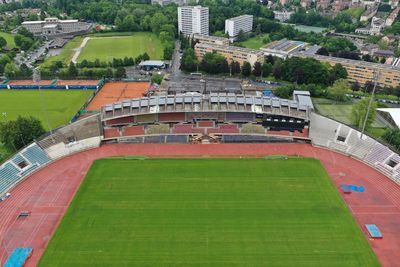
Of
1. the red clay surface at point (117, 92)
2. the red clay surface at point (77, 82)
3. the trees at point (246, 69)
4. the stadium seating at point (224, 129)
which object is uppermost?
the trees at point (246, 69)

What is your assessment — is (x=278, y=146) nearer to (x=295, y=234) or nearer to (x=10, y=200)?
(x=295, y=234)

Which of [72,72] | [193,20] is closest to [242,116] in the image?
[72,72]

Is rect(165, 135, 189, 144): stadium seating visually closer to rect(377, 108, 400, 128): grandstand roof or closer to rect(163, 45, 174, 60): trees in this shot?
rect(377, 108, 400, 128): grandstand roof

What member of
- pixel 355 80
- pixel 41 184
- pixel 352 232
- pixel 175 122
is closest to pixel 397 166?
pixel 352 232

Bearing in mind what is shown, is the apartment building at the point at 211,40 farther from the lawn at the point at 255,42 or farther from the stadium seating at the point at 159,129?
the stadium seating at the point at 159,129

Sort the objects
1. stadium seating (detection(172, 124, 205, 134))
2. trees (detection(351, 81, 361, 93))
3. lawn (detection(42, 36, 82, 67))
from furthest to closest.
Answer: lawn (detection(42, 36, 82, 67)), trees (detection(351, 81, 361, 93)), stadium seating (detection(172, 124, 205, 134))

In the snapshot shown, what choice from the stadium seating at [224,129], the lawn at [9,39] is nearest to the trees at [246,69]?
the stadium seating at [224,129]

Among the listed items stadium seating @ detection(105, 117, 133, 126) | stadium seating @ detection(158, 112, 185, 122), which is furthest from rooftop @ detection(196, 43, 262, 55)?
stadium seating @ detection(105, 117, 133, 126)
